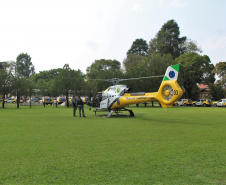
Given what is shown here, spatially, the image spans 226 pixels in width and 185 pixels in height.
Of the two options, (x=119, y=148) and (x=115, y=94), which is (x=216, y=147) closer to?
(x=119, y=148)

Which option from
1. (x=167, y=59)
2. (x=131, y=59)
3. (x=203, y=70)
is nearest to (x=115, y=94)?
(x=167, y=59)

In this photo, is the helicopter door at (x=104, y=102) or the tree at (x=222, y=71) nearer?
the helicopter door at (x=104, y=102)

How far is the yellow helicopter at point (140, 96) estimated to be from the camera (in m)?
13.7

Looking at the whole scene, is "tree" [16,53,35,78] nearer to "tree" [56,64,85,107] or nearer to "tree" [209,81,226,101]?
"tree" [56,64,85,107]

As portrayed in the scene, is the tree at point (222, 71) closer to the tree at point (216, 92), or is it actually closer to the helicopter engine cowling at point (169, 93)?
the tree at point (216, 92)

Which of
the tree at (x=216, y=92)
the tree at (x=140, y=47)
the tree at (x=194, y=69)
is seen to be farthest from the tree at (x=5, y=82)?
the tree at (x=140, y=47)

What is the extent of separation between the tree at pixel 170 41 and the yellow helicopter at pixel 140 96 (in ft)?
136

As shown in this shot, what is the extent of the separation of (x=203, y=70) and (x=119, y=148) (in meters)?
42.9

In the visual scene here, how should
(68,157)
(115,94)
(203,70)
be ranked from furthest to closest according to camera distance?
(203,70)
(115,94)
(68,157)

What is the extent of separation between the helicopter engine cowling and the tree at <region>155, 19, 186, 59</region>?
1744 inches

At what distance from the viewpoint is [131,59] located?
57.5 m

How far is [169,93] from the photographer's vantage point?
13.9 metres

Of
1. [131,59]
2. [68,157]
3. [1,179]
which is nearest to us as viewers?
[1,179]

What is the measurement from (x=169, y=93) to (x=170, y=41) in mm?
48406
